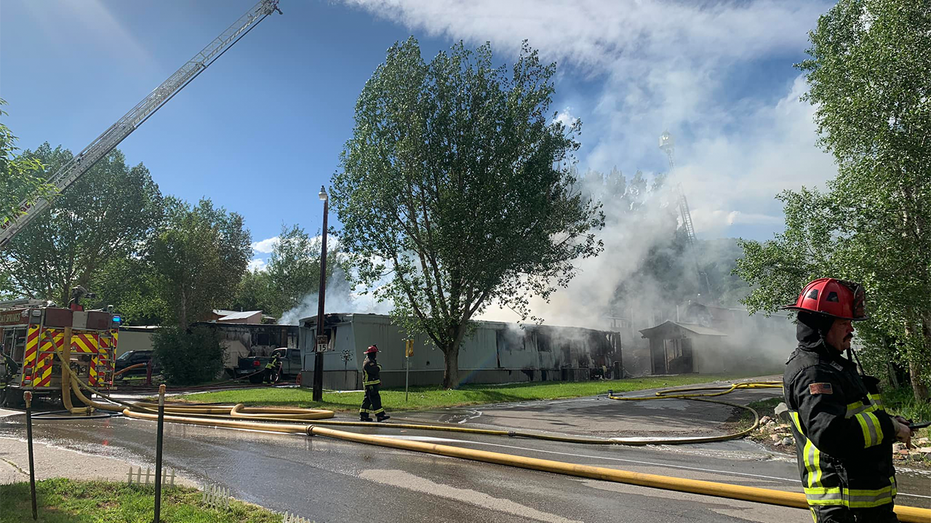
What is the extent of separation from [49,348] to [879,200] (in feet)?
57.6

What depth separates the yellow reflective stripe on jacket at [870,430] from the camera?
2.20m

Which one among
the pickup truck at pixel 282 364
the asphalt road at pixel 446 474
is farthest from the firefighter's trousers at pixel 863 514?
the pickup truck at pixel 282 364

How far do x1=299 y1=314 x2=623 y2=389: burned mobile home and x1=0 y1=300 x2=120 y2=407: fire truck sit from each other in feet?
31.2

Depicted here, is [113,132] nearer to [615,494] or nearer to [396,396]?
[396,396]

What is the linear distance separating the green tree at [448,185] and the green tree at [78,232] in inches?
1052

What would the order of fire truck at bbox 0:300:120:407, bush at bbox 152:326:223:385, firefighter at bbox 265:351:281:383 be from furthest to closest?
firefighter at bbox 265:351:281:383
bush at bbox 152:326:223:385
fire truck at bbox 0:300:120:407

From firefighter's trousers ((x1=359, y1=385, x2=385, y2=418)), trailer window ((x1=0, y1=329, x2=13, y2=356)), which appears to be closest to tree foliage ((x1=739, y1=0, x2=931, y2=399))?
firefighter's trousers ((x1=359, y1=385, x2=385, y2=418))

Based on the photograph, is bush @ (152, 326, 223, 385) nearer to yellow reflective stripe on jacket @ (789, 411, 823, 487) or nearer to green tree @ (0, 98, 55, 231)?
green tree @ (0, 98, 55, 231)

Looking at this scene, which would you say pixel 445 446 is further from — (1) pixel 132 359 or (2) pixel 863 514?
(1) pixel 132 359

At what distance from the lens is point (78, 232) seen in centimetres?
3947

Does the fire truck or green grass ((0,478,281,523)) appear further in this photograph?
the fire truck

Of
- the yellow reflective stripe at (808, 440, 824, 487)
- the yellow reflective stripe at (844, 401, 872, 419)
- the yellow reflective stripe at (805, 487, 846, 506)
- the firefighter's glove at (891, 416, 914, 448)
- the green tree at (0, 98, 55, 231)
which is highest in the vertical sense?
the green tree at (0, 98, 55, 231)

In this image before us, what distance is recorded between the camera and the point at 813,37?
14328mm

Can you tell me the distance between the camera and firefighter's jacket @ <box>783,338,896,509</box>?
223 centimetres
